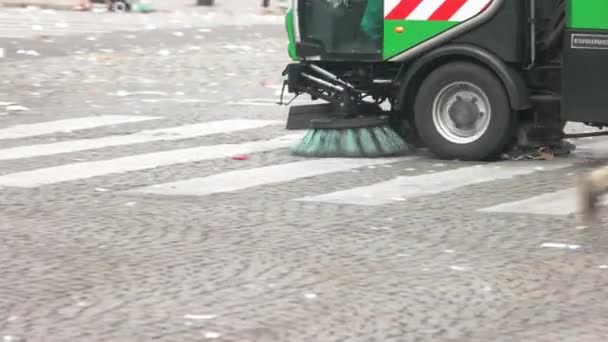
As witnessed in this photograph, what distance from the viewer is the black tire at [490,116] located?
11281mm

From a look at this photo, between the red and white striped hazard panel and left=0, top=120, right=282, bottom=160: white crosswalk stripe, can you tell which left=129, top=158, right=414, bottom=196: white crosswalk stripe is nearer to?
the red and white striped hazard panel

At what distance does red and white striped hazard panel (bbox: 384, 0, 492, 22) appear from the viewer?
1131 centimetres

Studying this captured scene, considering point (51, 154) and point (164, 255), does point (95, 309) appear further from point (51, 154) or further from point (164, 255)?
point (51, 154)

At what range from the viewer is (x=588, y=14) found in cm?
1070

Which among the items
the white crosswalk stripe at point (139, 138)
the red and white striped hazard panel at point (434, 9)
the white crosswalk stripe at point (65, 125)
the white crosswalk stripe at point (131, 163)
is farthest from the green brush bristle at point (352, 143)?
the white crosswalk stripe at point (65, 125)

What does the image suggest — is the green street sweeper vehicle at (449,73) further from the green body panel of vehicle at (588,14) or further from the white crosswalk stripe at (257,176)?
the white crosswalk stripe at (257,176)

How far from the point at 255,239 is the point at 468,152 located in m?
3.73

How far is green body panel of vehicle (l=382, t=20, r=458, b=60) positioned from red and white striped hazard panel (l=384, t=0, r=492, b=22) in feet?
0.13

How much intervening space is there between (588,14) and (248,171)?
9.43 ft

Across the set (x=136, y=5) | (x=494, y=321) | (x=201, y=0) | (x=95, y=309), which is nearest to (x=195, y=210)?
(x=95, y=309)

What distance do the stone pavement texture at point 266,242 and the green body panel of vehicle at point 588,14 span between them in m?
1.13

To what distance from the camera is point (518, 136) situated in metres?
11.5

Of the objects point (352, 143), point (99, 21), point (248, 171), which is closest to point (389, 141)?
point (352, 143)

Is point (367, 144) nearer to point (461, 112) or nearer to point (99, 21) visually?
point (461, 112)
